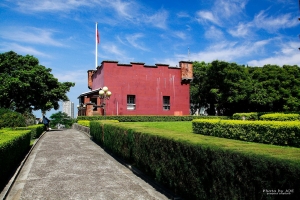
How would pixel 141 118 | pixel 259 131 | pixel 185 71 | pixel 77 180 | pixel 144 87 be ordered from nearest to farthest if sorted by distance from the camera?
1. pixel 77 180
2. pixel 259 131
3. pixel 141 118
4. pixel 144 87
5. pixel 185 71

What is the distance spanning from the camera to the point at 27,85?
2405cm

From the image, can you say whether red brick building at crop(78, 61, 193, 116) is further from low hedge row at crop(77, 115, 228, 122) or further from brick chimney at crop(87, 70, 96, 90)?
brick chimney at crop(87, 70, 96, 90)

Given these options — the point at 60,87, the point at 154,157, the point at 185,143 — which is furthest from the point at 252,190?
the point at 60,87

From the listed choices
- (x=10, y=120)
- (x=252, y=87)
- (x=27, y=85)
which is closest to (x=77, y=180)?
(x=10, y=120)

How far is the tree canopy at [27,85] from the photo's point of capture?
80.2ft

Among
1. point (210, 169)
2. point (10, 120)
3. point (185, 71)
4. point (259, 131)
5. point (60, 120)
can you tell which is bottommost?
point (210, 169)

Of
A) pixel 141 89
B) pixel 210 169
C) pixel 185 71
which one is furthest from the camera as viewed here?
pixel 185 71

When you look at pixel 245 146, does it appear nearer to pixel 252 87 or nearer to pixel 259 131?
pixel 259 131

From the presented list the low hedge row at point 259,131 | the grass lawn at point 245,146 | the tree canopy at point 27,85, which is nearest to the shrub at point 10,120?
the tree canopy at point 27,85

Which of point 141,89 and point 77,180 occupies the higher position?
point 141,89

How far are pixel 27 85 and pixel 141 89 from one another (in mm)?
13168

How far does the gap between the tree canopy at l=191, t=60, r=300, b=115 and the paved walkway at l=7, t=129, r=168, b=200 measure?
27152mm

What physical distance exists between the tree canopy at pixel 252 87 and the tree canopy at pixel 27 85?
22.1 m

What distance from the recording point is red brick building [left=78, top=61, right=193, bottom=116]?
30156 mm
